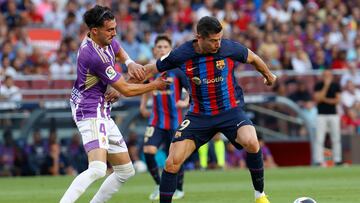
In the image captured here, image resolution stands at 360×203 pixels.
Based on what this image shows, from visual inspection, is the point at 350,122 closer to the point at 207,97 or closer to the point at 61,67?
the point at 61,67

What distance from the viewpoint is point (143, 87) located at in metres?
11.2

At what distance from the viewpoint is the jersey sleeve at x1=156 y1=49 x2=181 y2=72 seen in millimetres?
11664

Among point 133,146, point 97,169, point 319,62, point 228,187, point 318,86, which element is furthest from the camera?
point 319,62

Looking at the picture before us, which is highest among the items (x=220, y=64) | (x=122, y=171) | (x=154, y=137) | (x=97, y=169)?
(x=220, y=64)

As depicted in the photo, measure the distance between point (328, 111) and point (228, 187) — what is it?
7.41m

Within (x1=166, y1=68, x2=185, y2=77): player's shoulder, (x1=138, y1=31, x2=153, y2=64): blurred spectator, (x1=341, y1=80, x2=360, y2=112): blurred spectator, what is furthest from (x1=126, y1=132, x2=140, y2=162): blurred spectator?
(x1=166, y1=68, x2=185, y2=77): player's shoulder

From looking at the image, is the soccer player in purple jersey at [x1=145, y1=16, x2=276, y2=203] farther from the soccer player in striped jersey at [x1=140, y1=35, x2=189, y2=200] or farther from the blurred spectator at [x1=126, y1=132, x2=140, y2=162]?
the blurred spectator at [x1=126, y1=132, x2=140, y2=162]

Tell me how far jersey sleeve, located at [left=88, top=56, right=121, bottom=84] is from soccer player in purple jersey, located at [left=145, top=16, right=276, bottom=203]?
0.56 meters

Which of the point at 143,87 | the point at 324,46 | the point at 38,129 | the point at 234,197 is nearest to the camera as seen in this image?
the point at 143,87

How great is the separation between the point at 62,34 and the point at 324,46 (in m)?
7.37

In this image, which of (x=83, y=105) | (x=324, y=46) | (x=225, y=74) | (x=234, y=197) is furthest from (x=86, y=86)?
(x=324, y=46)

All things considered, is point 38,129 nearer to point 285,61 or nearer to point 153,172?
point 285,61

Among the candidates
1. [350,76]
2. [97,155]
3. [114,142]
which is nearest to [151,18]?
[350,76]

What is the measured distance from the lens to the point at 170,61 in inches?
460
